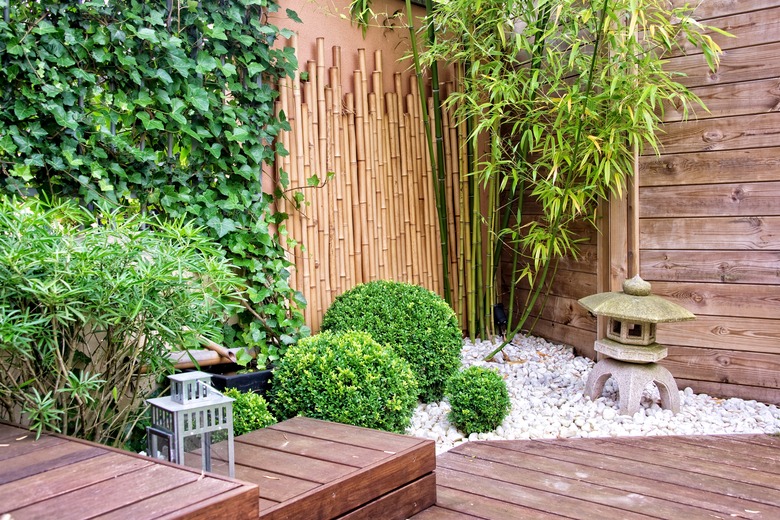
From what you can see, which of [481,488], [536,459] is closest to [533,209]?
[536,459]

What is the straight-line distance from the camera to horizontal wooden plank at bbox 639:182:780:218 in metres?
3.34

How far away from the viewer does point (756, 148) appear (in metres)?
3.35

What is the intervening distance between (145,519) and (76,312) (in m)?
0.68

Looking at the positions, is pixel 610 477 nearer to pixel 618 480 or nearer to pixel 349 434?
pixel 618 480

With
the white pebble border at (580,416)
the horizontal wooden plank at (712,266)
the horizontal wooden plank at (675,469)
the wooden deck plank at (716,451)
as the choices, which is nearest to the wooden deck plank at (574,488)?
the horizontal wooden plank at (675,469)

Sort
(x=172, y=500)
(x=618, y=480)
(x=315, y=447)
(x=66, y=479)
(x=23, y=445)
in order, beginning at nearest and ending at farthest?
(x=172, y=500), (x=66, y=479), (x=23, y=445), (x=315, y=447), (x=618, y=480)

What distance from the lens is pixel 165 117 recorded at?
281 cm

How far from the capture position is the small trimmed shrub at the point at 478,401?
3.00 m

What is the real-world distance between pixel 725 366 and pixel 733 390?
12 centimetres

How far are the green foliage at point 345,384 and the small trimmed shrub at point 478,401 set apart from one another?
23 cm

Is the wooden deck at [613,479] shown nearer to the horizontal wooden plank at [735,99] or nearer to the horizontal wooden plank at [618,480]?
the horizontal wooden plank at [618,480]

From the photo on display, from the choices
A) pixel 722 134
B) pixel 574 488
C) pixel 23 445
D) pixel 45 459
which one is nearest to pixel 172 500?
pixel 45 459

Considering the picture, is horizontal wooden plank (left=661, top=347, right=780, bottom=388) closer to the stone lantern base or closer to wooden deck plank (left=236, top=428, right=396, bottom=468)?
the stone lantern base

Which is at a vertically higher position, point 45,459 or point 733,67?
point 733,67
